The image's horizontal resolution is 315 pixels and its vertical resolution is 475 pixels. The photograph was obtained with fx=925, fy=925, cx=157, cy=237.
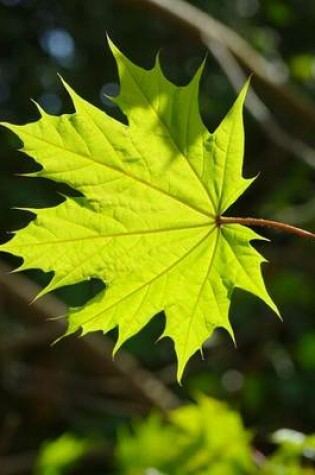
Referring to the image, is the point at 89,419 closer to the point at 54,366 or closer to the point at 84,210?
the point at 54,366

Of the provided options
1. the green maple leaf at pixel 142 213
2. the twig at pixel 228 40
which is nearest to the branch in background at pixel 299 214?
the twig at pixel 228 40

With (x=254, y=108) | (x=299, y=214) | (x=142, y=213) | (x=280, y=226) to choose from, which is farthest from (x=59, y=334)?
(x=280, y=226)

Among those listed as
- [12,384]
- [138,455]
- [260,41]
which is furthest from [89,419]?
[260,41]

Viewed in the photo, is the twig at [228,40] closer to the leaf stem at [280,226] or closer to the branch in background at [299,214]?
the branch in background at [299,214]

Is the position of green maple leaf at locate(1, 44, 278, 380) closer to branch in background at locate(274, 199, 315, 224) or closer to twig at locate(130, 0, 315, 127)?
twig at locate(130, 0, 315, 127)

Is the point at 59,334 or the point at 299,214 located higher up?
the point at 299,214

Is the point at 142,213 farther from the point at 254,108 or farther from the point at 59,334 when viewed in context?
the point at 59,334
